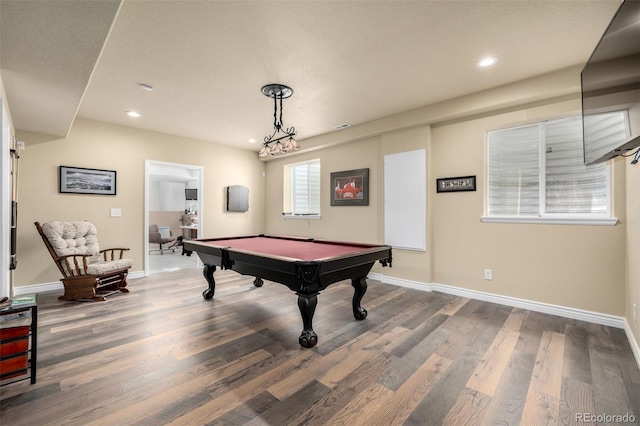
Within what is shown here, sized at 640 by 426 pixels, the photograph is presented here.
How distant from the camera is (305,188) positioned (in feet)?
20.4

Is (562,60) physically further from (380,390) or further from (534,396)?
(380,390)

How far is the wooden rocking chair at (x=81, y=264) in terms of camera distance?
11.6ft

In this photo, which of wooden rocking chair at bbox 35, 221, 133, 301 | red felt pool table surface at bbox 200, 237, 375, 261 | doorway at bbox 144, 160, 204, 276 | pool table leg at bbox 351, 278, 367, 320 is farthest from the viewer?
Answer: doorway at bbox 144, 160, 204, 276

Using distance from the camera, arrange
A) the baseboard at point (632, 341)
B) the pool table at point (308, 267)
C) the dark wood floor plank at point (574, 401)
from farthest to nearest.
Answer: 1. the pool table at point (308, 267)
2. the baseboard at point (632, 341)
3. the dark wood floor plank at point (574, 401)

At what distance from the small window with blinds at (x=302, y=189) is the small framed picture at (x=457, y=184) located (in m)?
2.47

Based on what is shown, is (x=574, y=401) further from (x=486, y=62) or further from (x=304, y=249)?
(x=486, y=62)

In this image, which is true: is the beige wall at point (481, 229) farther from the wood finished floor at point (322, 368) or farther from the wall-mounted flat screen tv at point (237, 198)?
the wall-mounted flat screen tv at point (237, 198)

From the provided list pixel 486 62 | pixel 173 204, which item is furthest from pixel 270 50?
pixel 173 204

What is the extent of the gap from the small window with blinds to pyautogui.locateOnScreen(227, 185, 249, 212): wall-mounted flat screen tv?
0.88 m

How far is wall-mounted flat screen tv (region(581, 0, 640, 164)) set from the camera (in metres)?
1.32

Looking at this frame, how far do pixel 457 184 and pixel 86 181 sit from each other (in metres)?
5.62

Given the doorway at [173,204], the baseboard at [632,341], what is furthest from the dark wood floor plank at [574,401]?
the doorway at [173,204]

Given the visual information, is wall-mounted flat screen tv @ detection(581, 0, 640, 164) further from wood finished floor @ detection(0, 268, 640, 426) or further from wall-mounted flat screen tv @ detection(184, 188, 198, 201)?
wall-mounted flat screen tv @ detection(184, 188, 198, 201)

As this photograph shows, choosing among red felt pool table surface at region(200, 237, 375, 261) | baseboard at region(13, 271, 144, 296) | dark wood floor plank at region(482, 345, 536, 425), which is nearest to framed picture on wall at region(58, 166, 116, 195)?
baseboard at region(13, 271, 144, 296)
